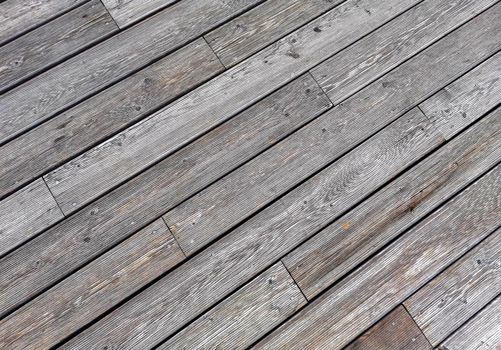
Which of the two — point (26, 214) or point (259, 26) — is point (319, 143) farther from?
point (26, 214)

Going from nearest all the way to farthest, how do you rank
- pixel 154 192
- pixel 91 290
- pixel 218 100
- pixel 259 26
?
pixel 91 290 < pixel 154 192 < pixel 218 100 < pixel 259 26

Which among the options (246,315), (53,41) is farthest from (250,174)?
(53,41)

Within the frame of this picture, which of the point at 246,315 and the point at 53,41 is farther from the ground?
the point at 53,41

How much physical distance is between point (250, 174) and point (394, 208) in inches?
18.5

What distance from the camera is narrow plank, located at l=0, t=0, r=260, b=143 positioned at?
182cm

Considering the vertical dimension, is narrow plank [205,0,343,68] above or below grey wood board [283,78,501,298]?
above

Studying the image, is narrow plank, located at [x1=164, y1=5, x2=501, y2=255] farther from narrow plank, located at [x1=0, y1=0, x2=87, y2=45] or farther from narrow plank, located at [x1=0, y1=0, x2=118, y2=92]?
narrow plank, located at [x1=0, y1=0, x2=87, y2=45]

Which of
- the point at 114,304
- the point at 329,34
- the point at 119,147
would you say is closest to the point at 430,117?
the point at 329,34

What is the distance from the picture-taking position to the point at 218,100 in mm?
1867

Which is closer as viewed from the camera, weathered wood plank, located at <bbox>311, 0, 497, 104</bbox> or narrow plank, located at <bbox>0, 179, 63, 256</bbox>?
narrow plank, located at <bbox>0, 179, 63, 256</bbox>

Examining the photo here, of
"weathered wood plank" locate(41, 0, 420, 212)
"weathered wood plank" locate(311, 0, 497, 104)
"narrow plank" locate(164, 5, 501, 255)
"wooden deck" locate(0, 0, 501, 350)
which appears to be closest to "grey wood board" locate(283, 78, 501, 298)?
"wooden deck" locate(0, 0, 501, 350)

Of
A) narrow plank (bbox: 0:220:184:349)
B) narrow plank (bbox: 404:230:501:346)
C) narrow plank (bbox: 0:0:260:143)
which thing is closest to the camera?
narrow plank (bbox: 0:220:184:349)

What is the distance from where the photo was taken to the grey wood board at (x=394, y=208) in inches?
67.4

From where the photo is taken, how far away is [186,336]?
5.31 ft
